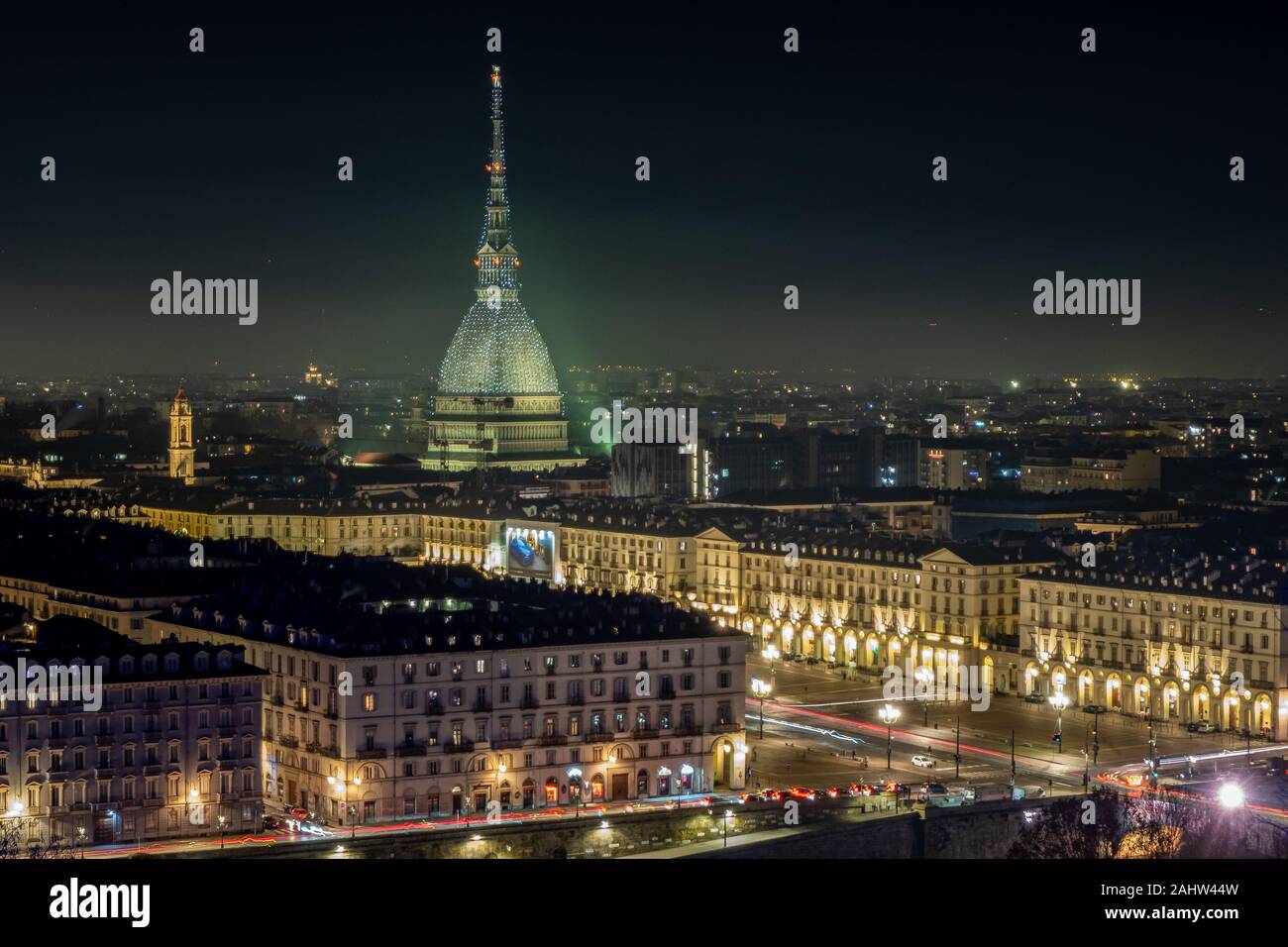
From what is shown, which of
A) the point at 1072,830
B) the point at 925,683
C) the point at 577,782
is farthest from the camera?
the point at 925,683

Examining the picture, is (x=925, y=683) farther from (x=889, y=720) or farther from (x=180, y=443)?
(x=180, y=443)

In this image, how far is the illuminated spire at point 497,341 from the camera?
158875 millimetres

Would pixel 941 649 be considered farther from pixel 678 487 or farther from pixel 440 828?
pixel 678 487

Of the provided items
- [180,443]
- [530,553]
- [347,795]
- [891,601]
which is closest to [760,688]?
[891,601]

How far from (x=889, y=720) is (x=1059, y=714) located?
4.49 metres

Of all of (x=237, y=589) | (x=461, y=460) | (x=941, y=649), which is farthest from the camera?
(x=461, y=460)

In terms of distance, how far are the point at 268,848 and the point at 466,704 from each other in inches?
342

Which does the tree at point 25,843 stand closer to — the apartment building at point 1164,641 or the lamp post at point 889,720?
the lamp post at point 889,720

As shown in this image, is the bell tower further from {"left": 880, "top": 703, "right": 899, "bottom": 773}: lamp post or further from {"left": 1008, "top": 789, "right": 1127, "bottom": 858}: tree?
{"left": 1008, "top": 789, "right": 1127, "bottom": 858}: tree

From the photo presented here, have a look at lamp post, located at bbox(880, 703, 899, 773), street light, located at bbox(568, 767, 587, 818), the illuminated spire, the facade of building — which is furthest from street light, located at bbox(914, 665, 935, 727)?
the illuminated spire

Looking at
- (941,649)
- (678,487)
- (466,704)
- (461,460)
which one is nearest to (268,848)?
(466,704)

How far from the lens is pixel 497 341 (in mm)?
160125

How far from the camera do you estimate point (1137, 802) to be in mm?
50125

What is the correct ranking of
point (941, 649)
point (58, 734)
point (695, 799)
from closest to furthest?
point (58, 734), point (695, 799), point (941, 649)
